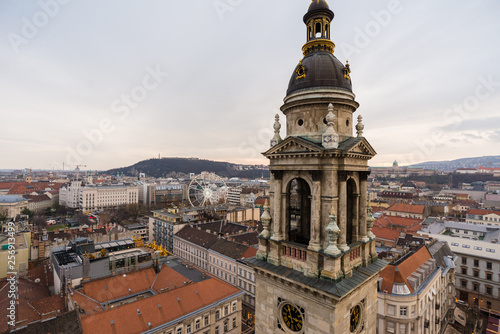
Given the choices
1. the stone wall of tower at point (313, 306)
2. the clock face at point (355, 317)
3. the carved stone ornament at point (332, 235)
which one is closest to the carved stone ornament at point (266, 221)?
the stone wall of tower at point (313, 306)

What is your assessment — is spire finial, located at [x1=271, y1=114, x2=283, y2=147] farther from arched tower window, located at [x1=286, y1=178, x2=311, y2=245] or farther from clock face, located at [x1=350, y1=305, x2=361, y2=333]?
clock face, located at [x1=350, y1=305, x2=361, y2=333]

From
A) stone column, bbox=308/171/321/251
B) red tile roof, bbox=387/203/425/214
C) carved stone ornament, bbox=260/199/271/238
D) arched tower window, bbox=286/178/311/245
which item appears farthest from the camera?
red tile roof, bbox=387/203/425/214

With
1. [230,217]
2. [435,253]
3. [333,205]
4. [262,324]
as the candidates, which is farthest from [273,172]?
[230,217]

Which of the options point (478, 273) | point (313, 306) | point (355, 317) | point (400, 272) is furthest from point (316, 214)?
point (478, 273)

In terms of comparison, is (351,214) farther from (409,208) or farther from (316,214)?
(409,208)

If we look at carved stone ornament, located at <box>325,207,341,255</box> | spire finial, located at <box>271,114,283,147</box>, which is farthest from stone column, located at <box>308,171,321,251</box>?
spire finial, located at <box>271,114,283,147</box>

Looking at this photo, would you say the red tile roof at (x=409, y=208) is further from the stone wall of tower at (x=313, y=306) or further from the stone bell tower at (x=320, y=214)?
the stone wall of tower at (x=313, y=306)
